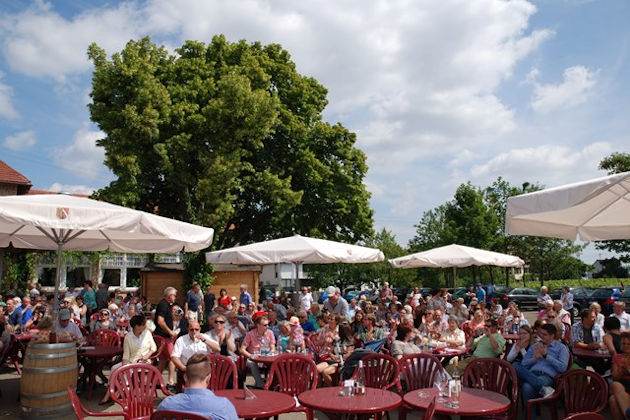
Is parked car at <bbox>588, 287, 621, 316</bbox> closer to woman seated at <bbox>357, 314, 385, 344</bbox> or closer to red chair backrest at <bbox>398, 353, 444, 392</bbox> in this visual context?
woman seated at <bbox>357, 314, 385, 344</bbox>

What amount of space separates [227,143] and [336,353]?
1349cm

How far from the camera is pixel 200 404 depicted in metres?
3.73

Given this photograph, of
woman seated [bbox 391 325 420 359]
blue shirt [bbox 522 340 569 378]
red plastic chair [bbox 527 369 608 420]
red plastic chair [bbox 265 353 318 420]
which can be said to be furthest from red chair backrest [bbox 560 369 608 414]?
red plastic chair [bbox 265 353 318 420]

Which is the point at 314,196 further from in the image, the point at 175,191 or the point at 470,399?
the point at 470,399

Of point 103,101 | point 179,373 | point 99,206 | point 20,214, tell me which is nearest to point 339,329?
point 179,373

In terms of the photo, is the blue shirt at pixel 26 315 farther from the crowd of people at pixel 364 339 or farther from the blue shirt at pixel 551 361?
the blue shirt at pixel 551 361

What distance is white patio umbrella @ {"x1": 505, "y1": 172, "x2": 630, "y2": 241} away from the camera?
15.8 feet

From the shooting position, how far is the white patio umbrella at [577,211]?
482cm

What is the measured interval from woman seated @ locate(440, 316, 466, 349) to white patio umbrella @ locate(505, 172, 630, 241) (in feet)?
7.45

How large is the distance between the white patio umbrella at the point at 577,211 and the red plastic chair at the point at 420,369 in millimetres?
2015

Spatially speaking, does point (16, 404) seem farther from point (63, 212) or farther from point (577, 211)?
point (577, 211)

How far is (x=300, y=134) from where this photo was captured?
23734mm

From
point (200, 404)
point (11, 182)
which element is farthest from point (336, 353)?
point (11, 182)

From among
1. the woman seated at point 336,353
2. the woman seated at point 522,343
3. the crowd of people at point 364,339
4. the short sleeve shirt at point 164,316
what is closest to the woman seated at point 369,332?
the crowd of people at point 364,339
